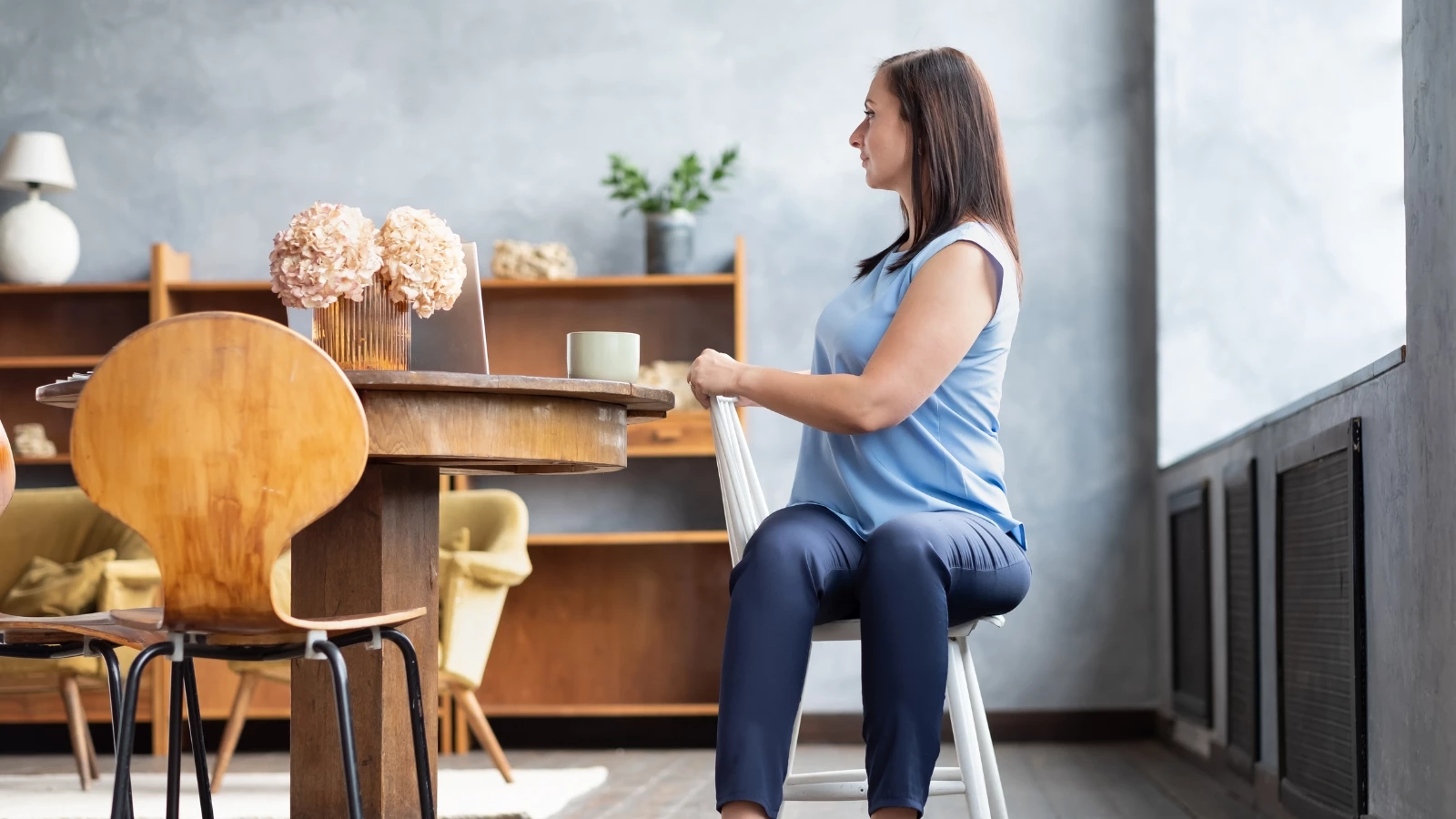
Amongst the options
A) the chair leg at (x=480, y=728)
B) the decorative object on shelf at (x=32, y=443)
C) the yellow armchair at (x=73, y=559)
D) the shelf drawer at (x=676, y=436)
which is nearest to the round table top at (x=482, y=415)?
the chair leg at (x=480, y=728)

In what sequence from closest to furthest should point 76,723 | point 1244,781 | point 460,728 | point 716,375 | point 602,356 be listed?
1. point 716,375
2. point 602,356
3. point 1244,781
4. point 76,723
5. point 460,728

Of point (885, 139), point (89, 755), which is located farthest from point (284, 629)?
point (89, 755)

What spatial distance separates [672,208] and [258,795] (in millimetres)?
2028

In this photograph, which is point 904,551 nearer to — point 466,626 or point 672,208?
point 466,626

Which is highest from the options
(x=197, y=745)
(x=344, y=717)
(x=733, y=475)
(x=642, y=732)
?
(x=733, y=475)

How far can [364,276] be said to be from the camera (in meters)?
1.80

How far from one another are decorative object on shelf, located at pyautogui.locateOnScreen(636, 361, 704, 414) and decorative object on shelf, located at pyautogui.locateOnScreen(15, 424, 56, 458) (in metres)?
1.84

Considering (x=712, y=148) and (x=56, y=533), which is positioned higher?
(x=712, y=148)

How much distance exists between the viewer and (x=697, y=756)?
3.90 meters

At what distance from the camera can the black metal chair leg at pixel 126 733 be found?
4.71 feet

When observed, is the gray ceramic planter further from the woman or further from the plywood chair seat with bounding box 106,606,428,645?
the plywood chair seat with bounding box 106,606,428,645

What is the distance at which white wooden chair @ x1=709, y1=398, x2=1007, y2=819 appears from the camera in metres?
1.56

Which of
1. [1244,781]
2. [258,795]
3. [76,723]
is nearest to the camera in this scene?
[1244,781]

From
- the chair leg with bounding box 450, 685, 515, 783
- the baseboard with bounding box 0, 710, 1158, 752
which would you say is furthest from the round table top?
the baseboard with bounding box 0, 710, 1158, 752
